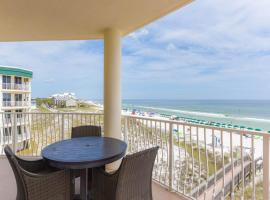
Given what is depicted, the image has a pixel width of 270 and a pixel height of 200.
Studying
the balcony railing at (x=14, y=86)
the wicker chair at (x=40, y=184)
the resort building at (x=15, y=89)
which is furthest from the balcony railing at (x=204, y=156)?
the balcony railing at (x=14, y=86)

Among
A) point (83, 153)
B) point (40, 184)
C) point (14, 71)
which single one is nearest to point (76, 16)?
point (83, 153)

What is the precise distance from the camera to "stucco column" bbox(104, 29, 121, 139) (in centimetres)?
345

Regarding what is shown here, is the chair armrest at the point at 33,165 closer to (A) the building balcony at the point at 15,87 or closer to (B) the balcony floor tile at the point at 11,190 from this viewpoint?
(B) the balcony floor tile at the point at 11,190

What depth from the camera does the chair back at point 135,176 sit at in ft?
5.49

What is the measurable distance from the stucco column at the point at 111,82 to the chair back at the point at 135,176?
5.43ft

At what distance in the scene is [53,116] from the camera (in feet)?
15.1

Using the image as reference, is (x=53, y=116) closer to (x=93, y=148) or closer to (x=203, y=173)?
(x=93, y=148)

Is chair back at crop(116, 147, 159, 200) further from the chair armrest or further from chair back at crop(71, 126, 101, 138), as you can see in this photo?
chair back at crop(71, 126, 101, 138)

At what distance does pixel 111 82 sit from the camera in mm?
3473

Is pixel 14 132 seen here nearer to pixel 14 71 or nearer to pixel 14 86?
pixel 14 86

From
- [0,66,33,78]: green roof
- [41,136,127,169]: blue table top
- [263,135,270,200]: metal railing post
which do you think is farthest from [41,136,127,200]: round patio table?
[0,66,33,78]: green roof

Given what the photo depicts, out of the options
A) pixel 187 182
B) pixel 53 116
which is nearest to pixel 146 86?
pixel 53 116

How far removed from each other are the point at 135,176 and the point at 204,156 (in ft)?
3.98

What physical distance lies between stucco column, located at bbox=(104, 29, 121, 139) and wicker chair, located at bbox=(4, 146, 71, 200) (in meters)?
1.64
